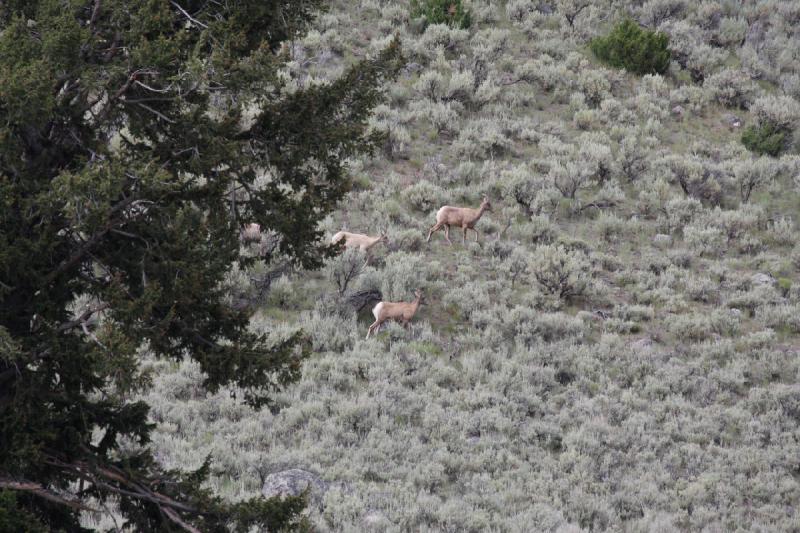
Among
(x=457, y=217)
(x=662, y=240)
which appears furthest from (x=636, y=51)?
(x=457, y=217)

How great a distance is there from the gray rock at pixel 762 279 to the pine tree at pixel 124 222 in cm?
1153

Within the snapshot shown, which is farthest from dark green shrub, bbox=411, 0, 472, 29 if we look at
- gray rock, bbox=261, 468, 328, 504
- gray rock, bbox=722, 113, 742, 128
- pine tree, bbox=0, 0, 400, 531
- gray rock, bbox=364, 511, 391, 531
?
pine tree, bbox=0, 0, 400, 531

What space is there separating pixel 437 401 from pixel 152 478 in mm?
6656

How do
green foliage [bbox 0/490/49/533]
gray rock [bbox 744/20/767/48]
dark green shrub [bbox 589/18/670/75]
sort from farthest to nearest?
gray rock [bbox 744/20/767/48], dark green shrub [bbox 589/18/670/75], green foliage [bbox 0/490/49/533]

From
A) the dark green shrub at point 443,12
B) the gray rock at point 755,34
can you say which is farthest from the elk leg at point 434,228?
the gray rock at point 755,34

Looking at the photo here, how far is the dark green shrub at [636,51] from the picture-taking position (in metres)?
25.3

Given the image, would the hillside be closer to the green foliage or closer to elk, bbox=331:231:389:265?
elk, bbox=331:231:389:265

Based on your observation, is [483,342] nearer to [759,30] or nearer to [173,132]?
[173,132]

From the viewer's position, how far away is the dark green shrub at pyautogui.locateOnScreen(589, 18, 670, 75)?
2531cm

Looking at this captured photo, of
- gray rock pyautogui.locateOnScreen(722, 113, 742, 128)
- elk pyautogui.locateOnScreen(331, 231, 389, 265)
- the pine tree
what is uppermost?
the pine tree

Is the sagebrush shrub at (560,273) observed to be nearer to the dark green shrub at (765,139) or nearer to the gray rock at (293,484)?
the gray rock at (293,484)

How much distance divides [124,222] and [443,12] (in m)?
20.6

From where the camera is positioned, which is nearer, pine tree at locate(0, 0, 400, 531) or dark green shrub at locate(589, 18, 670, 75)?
pine tree at locate(0, 0, 400, 531)

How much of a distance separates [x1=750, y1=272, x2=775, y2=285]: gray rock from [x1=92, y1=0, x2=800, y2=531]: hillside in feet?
0.18
